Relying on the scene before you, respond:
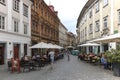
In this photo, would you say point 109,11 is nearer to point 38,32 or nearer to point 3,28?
point 3,28

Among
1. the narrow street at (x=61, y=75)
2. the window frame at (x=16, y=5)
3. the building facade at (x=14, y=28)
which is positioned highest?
the window frame at (x=16, y=5)

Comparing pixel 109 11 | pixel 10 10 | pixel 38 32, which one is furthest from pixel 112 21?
pixel 38 32

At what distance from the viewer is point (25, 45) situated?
109ft

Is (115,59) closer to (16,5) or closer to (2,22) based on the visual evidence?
(2,22)

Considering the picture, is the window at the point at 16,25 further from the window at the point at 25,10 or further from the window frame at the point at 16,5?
the window at the point at 25,10

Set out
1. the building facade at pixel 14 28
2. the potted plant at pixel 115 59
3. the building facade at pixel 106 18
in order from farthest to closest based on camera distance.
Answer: the building facade at pixel 106 18, the building facade at pixel 14 28, the potted plant at pixel 115 59

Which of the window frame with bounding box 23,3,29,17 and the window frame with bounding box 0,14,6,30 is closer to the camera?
the window frame with bounding box 0,14,6,30

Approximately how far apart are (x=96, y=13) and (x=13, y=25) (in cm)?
1373

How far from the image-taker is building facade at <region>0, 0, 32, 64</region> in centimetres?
2552

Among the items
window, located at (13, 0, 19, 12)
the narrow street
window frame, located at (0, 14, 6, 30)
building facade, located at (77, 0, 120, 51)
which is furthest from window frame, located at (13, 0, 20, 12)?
the narrow street

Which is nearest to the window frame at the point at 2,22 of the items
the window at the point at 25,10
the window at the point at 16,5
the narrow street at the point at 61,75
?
the window at the point at 16,5

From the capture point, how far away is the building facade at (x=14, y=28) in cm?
2552

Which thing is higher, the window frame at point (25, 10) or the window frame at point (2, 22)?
the window frame at point (25, 10)

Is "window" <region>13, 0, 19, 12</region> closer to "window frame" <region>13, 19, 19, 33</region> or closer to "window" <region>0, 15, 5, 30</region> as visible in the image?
"window frame" <region>13, 19, 19, 33</region>
